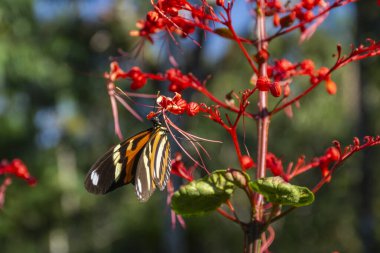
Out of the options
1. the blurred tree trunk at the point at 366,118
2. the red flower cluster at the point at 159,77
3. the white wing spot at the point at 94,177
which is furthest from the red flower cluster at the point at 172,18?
the blurred tree trunk at the point at 366,118

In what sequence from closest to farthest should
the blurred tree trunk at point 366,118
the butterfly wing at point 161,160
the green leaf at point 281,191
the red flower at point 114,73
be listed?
the green leaf at point 281,191
the butterfly wing at point 161,160
the red flower at point 114,73
the blurred tree trunk at point 366,118

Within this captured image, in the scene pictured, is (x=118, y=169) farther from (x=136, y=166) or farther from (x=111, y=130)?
(x=111, y=130)

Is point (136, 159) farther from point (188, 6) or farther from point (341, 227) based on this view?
point (341, 227)

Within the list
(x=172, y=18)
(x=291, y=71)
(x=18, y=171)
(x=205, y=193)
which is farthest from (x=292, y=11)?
(x=18, y=171)

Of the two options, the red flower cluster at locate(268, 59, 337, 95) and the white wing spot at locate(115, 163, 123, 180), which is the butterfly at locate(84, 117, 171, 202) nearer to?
the white wing spot at locate(115, 163, 123, 180)

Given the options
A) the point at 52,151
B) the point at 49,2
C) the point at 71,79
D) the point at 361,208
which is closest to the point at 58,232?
the point at 52,151

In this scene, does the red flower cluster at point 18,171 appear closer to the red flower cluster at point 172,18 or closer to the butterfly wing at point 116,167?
the butterfly wing at point 116,167
